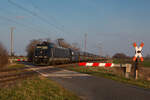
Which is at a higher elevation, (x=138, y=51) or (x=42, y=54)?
(x=138, y=51)

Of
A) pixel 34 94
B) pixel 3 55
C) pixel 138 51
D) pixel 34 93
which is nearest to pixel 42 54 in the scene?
pixel 3 55

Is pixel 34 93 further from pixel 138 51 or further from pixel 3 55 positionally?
pixel 3 55

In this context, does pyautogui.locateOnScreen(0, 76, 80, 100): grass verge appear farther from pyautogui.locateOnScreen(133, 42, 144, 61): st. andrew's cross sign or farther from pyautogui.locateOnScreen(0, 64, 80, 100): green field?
pyautogui.locateOnScreen(133, 42, 144, 61): st. andrew's cross sign

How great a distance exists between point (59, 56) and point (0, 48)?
11025mm

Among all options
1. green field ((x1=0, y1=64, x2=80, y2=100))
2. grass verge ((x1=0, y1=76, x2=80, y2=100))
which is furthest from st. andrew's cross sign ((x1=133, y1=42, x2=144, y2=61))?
grass verge ((x1=0, y1=76, x2=80, y2=100))

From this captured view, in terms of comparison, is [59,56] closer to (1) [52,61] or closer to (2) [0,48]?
(1) [52,61]

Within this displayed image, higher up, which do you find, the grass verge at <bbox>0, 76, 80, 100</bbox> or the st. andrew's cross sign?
the st. andrew's cross sign

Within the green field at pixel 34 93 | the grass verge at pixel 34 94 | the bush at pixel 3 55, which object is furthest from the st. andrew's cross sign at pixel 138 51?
the bush at pixel 3 55

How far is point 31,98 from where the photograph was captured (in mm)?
5656

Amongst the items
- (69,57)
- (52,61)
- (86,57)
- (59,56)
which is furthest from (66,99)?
(86,57)

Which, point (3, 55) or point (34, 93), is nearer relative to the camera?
point (34, 93)

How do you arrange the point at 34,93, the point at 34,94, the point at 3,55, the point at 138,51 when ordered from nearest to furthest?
the point at 34,94 → the point at 34,93 → the point at 138,51 → the point at 3,55

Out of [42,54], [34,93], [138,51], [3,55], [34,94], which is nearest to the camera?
[34,94]

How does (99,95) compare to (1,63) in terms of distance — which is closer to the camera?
(99,95)
